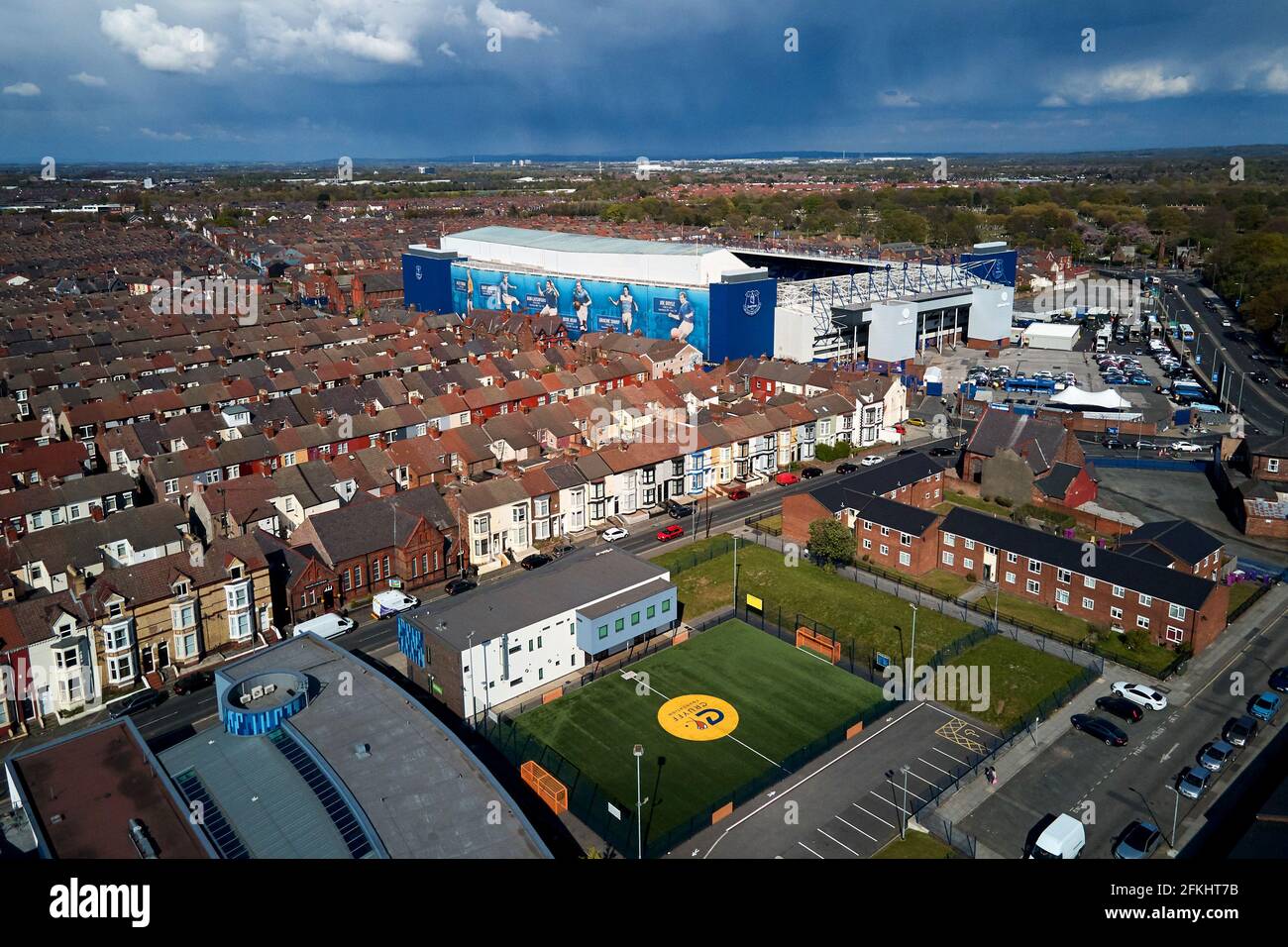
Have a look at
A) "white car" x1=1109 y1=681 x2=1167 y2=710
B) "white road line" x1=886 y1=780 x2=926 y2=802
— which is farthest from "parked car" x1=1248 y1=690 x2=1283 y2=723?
"white road line" x1=886 y1=780 x2=926 y2=802

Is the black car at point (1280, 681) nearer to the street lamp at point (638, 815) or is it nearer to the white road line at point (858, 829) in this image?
the white road line at point (858, 829)

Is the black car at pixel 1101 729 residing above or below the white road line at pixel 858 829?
above

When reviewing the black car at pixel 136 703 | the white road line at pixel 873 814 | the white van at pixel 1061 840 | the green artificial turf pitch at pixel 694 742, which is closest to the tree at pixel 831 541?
the green artificial turf pitch at pixel 694 742

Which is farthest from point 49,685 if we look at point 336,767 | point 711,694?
point 711,694

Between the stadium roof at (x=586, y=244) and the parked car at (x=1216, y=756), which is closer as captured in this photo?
the parked car at (x=1216, y=756)

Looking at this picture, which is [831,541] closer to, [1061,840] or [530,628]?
[530,628]
